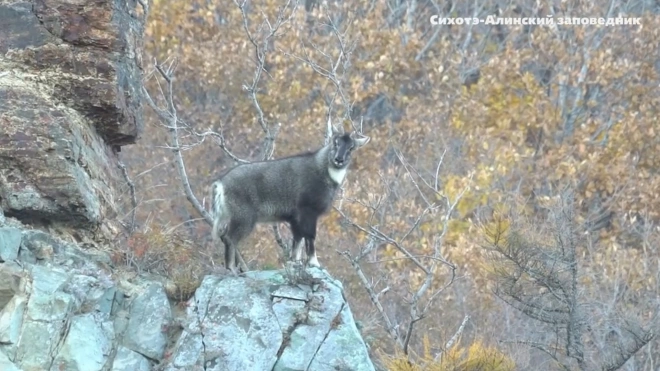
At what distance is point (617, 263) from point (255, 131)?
9858mm

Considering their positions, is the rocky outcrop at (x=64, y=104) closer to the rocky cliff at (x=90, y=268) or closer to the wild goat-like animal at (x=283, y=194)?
the rocky cliff at (x=90, y=268)

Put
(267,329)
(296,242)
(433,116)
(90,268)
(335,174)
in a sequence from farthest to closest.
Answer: (433,116), (335,174), (296,242), (90,268), (267,329)

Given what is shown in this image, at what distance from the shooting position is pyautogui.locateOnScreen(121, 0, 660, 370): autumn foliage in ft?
71.5

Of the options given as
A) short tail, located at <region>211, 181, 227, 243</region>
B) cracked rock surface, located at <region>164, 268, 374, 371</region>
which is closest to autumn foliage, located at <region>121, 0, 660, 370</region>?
short tail, located at <region>211, 181, 227, 243</region>

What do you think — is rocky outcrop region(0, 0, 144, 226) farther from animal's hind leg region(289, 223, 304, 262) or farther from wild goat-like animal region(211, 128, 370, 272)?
animal's hind leg region(289, 223, 304, 262)

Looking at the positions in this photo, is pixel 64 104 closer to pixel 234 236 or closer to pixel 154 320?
pixel 234 236

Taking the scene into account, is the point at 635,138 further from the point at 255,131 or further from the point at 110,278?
the point at 110,278

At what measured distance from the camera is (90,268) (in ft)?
31.5

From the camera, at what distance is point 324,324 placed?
9.45 m

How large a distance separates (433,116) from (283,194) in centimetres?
1649

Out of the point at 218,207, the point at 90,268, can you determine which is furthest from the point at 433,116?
the point at 90,268

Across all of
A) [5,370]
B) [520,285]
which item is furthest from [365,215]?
[5,370]

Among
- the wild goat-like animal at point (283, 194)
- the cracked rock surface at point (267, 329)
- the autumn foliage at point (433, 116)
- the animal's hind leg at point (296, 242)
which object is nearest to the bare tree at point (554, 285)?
the wild goat-like animal at point (283, 194)

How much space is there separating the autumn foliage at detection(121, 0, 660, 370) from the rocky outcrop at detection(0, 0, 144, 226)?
26.6 ft
